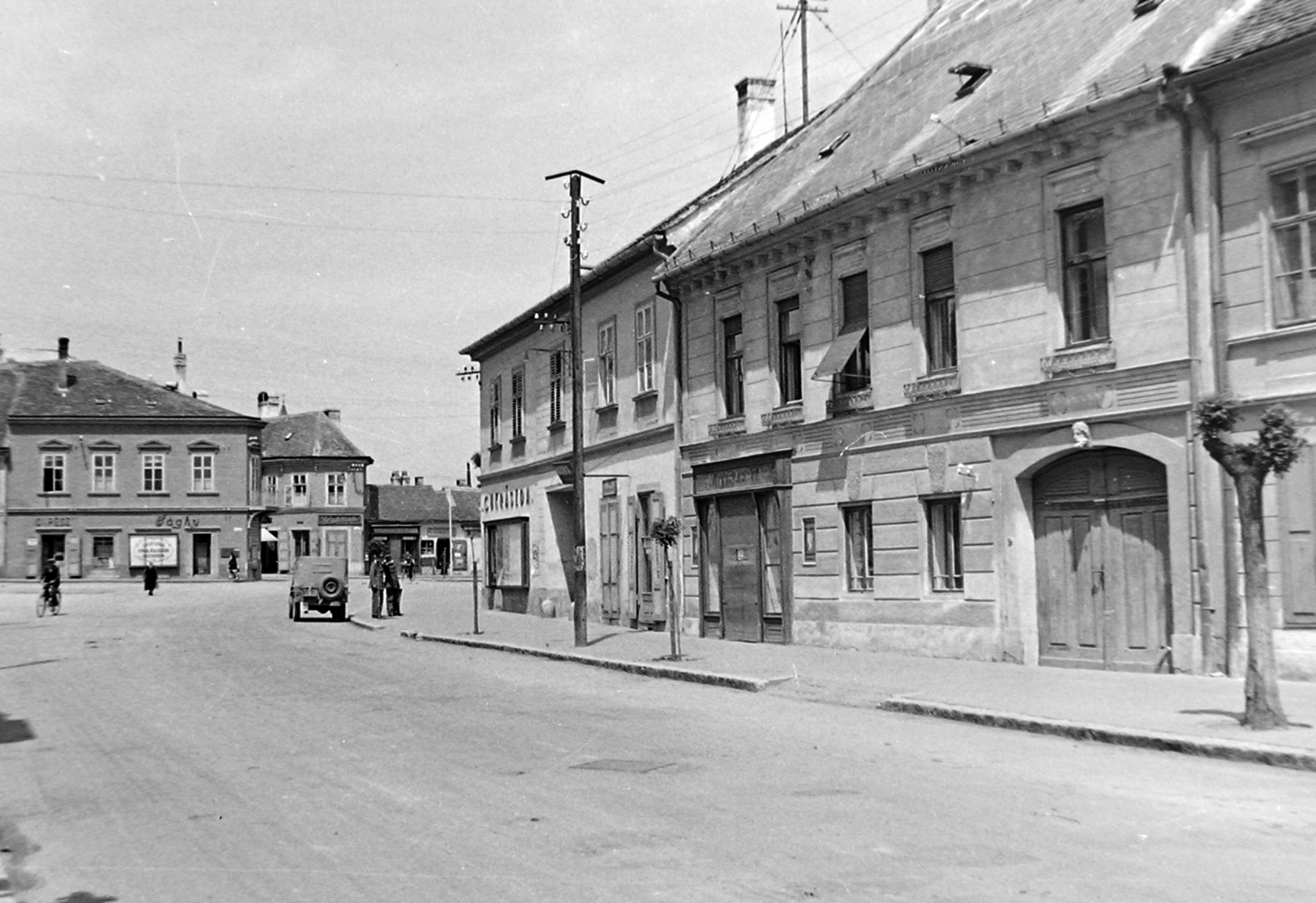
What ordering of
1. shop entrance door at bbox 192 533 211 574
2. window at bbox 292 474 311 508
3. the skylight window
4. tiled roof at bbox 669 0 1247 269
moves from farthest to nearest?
window at bbox 292 474 311 508 < shop entrance door at bbox 192 533 211 574 < the skylight window < tiled roof at bbox 669 0 1247 269

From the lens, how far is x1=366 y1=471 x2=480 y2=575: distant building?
90.2 m

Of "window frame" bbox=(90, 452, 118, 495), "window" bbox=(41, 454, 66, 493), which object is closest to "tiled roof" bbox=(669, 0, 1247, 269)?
"window frame" bbox=(90, 452, 118, 495)

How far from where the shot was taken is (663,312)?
26.2m

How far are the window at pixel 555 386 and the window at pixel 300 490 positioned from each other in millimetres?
52657

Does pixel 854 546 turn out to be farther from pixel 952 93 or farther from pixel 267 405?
pixel 267 405

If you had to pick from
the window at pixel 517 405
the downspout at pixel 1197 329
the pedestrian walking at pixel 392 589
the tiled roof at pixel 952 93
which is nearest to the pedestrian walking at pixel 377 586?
the pedestrian walking at pixel 392 589

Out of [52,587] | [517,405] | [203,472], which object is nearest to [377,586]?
[517,405]

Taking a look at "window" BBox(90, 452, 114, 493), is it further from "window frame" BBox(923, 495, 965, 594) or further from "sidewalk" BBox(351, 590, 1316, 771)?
"window frame" BBox(923, 495, 965, 594)

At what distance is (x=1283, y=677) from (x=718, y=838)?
29.5 feet

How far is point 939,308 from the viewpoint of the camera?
18.8 m

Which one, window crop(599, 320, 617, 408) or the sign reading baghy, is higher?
window crop(599, 320, 617, 408)

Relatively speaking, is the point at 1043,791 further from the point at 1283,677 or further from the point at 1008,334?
the point at 1008,334

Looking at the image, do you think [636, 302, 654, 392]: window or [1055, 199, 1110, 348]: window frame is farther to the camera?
[636, 302, 654, 392]: window

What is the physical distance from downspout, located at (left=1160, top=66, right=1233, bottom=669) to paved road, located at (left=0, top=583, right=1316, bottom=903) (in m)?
3.97
